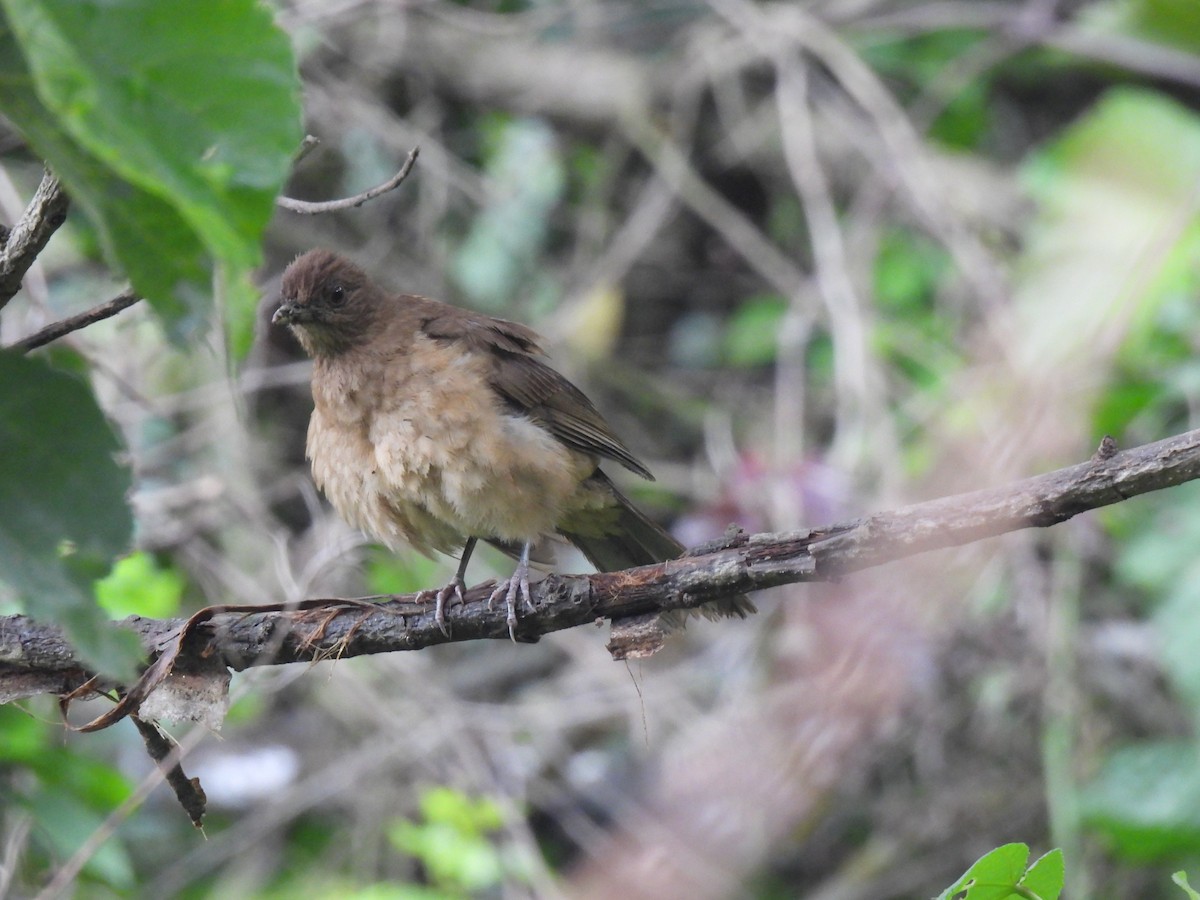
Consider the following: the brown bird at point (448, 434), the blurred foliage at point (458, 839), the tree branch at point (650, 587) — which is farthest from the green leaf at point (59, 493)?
the blurred foliage at point (458, 839)

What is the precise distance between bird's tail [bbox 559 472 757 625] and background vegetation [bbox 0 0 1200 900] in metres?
0.69

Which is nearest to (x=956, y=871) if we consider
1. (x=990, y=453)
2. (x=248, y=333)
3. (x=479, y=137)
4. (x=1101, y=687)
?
(x=1101, y=687)

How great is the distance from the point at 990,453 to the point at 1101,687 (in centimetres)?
259

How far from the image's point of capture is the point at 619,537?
4457mm

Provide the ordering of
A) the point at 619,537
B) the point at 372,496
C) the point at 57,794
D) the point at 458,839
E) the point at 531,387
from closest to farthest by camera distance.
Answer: the point at 57,794, the point at 372,496, the point at 531,387, the point at 619,537, the point at 458,839

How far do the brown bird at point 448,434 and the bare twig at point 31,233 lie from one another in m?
1.98

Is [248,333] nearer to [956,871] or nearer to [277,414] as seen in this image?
[956,871]

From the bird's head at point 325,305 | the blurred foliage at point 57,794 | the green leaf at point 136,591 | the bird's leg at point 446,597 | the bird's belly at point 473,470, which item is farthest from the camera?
the green leaf at point 136,591

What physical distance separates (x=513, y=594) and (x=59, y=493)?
189cm

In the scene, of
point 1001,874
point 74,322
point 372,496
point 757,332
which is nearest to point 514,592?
point 372,496

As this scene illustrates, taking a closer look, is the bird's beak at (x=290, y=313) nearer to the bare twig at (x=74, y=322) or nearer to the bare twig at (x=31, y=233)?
the bare twig at (x=74, y=322)

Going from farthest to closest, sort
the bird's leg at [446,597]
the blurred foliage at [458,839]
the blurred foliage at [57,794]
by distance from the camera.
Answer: the blurred foliage at [458,839], the blurred foliage at [57,794], the bird's leg at [446,597]

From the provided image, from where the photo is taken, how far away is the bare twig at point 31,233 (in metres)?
1.86

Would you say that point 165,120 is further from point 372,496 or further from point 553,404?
point 553,404
